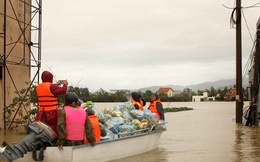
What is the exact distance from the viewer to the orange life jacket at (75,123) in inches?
370

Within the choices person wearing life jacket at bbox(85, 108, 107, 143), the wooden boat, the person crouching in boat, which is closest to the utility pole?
the wooden boat

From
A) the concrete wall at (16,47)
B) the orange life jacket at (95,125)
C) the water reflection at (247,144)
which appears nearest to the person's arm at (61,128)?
the orange life jacket at (95,125)

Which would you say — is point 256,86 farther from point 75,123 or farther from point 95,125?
point 75,123

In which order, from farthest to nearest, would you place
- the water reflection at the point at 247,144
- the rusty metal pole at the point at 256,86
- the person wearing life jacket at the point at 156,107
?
the rusty metal pole at the point at 256,86 → the person wearing life jacket at the point at 156,107 → the water reflection at the point at 247,144

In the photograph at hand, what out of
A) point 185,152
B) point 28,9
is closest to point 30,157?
point 185,152

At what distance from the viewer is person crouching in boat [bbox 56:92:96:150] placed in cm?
934

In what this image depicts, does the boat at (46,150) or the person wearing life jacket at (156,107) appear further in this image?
the person wearing life jacket at (156,107)

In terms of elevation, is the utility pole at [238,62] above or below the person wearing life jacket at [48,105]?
above

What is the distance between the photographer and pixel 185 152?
1333 centimetres

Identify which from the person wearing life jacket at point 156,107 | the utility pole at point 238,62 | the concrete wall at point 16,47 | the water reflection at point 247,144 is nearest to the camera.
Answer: the water reflection at point 247,144

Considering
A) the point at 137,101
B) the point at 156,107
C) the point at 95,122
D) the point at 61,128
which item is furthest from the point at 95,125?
the point at 156,107

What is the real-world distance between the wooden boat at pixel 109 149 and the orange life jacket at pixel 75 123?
0.25 metres

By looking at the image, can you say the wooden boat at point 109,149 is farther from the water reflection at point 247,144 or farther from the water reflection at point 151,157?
the water reflection at point 247,144

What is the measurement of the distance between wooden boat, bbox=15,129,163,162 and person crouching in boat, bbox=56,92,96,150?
21 centimetres
